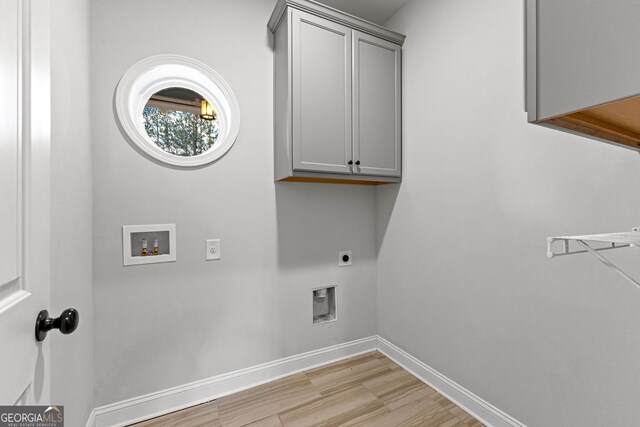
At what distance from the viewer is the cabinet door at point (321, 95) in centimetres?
170

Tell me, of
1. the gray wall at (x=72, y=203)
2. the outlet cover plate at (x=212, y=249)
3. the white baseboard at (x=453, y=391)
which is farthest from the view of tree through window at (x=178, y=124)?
the white baseboard at (x=453, y=391)

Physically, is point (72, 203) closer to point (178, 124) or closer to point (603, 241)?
point (178, 124)

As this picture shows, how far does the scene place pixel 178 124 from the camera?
190 centimetres

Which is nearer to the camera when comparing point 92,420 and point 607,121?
point 607,121

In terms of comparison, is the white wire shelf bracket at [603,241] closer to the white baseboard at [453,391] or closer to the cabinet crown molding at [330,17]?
the white baseboard at [453,391]

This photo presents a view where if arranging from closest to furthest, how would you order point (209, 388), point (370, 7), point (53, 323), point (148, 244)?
point (53, 323), point (148, 244), point (209, 388), point (370, 7)

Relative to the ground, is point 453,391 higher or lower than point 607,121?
lower

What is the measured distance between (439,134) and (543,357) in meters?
1.30

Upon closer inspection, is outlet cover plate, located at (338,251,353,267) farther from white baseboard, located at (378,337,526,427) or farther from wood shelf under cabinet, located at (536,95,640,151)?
wood shelf under cabinet, located at (536,95,640,151)

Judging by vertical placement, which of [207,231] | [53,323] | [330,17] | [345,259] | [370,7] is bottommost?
[345,259]

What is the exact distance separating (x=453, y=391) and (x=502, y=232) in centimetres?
102

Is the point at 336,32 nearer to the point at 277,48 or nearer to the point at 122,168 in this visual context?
the point at 277,48

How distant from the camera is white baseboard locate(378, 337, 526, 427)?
1.47 meters

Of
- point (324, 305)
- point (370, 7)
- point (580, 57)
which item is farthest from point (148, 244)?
point (370, 7)
